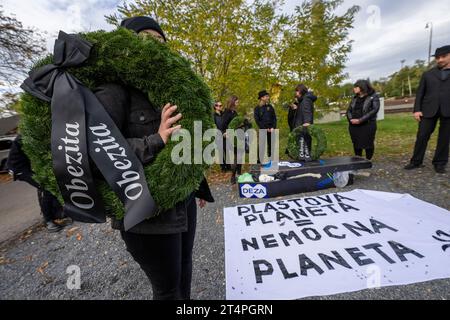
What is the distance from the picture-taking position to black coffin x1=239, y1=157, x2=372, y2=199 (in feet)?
12.7

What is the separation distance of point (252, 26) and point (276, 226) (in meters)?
4.97

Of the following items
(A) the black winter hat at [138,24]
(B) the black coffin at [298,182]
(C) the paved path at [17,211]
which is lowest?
(C) the paved path at [17,211]

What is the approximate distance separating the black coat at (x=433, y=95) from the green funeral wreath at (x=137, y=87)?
4.87 m

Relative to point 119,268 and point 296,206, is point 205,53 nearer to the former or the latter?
point 296,206

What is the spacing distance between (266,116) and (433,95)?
124 inches

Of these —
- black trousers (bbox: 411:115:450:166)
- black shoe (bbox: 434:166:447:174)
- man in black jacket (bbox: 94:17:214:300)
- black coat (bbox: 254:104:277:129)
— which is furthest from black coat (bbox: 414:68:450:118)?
man in black jacket (bbox: 94:17:214:300)

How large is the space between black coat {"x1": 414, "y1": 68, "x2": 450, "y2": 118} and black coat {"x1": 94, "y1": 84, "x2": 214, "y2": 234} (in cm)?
502

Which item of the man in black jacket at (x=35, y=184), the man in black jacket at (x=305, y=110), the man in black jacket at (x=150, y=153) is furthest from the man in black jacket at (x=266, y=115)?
the man in black jacket at (x=150, y=153)

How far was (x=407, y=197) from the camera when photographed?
3.35m

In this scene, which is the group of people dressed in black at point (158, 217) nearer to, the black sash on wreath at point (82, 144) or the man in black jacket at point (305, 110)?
the black sash on wreath at point (82, 144)

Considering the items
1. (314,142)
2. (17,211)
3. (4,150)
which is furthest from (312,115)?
(4,150)

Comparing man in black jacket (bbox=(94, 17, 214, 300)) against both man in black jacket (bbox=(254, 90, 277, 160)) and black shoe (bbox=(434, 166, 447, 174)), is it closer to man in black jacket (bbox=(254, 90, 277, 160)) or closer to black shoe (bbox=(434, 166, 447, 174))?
man in black jacket (bbox=(254, 90, 277, 160))

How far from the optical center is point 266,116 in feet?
18.1

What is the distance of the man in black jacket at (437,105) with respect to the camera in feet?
12.6
